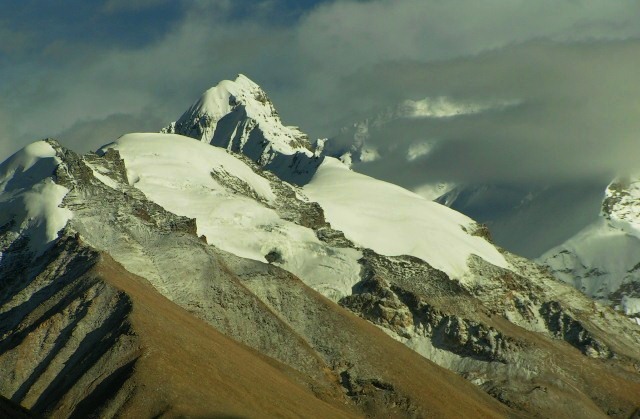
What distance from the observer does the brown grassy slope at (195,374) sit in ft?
406

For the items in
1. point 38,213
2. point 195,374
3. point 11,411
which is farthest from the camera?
point 38,213

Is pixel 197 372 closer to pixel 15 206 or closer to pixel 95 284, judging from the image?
pixel 95 284

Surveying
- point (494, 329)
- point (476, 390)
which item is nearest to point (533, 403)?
point (476, 390)

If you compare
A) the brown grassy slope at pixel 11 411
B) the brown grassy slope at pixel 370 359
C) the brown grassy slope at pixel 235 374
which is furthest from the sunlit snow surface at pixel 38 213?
the brown grassy slope at pixel 11 411

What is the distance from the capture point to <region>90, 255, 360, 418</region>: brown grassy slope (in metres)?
124

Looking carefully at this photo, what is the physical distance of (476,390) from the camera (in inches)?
7003

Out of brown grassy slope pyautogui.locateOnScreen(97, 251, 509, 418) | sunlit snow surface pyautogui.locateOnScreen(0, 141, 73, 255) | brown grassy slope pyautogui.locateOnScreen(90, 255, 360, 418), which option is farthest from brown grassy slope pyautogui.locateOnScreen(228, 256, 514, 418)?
sunlit snow surface pyautogui.locateOnScreen(0, 141, 73, 255)

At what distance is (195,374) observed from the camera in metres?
132

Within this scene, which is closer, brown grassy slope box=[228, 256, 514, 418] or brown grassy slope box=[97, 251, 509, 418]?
brown grassy slope box=[97, 251, 509, 418]

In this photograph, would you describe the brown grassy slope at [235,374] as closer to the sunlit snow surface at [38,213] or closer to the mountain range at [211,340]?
the mountain range at [211,340]

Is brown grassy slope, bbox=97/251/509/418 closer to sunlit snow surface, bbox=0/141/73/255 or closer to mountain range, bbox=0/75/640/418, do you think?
mountain range, bbox=0/75/640/418

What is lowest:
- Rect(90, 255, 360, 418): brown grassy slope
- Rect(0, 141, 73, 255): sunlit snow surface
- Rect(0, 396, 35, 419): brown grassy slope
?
Rect(0, 396, 35, 419): brown grassy slope

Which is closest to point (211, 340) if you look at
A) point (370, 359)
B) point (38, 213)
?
point (370, 359)

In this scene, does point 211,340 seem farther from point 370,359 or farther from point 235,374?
point 370,359
